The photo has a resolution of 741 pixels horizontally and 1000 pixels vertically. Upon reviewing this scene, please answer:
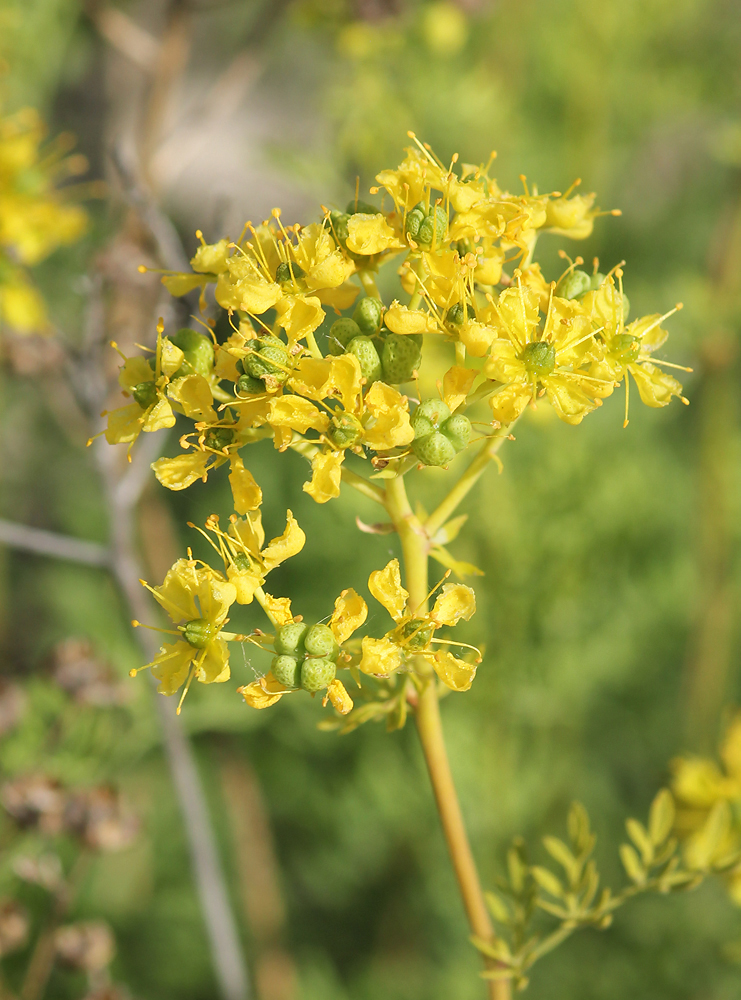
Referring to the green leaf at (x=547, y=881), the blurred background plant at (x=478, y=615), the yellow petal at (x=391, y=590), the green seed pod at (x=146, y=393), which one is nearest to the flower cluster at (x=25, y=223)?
the blurred background plant at (x=478, y=615)

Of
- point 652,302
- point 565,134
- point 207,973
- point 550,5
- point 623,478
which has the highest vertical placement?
point 550,5

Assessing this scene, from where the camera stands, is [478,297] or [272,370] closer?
[272,370]

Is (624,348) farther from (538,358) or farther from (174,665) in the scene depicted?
(174,665)

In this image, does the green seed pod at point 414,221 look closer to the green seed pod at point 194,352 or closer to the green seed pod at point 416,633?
the green seed pod at point 194,352

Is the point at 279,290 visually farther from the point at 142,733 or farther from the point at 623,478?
the point at 623,478

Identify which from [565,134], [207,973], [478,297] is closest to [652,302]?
[565,134]

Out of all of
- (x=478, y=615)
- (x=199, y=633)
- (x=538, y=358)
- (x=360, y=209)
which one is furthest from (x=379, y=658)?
(x=478, y=615)

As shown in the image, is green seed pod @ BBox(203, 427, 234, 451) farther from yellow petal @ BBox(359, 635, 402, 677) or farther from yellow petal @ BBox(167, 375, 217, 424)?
yellow petal @ BBox(359, 635, 402, 677)
